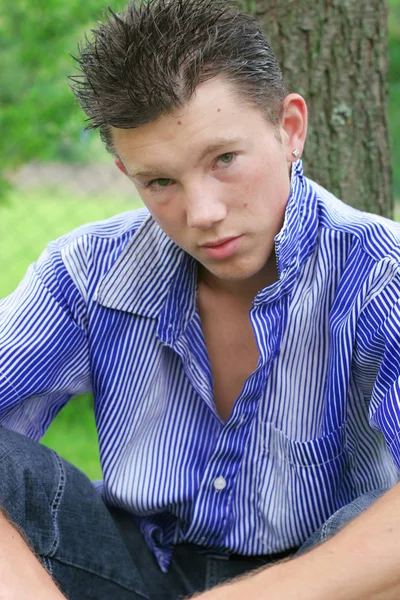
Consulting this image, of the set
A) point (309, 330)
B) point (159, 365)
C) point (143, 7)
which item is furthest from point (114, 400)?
point (143, 7)

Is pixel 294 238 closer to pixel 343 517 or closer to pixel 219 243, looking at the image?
pixel 219 243

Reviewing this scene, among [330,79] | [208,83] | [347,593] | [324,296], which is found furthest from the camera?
[330,79]

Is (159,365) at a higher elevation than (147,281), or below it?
below

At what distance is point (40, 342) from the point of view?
2.23 meters

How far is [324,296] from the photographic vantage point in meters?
2.14

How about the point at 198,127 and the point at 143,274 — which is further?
the point at 143,274

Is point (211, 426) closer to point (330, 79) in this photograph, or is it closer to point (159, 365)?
point (159, 365)

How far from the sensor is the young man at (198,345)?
77.7 inches

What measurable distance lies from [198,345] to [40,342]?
423 mm

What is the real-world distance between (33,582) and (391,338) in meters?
0.96

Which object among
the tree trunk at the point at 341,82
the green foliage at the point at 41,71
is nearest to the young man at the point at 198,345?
the tree trunk at the point at 341,82

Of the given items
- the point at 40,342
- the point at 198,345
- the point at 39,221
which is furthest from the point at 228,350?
the point at 39,221

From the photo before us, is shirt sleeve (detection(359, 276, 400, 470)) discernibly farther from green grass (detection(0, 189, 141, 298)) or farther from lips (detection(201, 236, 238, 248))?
green grass (detection(0, 189, 141, 298))

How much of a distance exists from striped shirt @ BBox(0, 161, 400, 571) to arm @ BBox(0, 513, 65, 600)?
409mm
